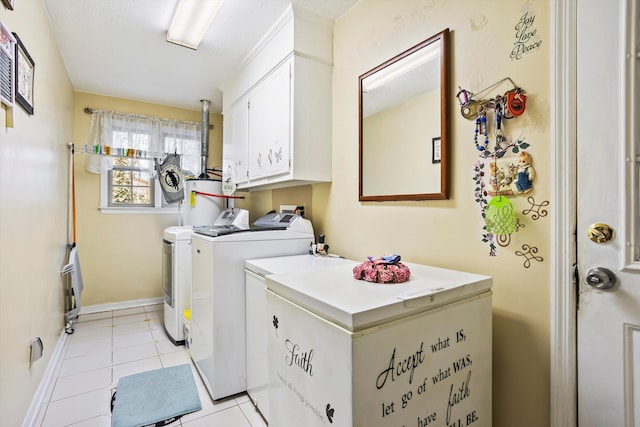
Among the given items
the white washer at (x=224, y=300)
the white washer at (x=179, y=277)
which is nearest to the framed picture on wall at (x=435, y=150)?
the white washer at (x=224, y=300)

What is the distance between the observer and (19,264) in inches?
61.8

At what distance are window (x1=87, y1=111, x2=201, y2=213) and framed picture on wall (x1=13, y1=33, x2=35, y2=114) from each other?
1.72 metres

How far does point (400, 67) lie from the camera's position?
67.9 inches

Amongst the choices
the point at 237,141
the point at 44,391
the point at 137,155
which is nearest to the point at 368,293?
the point at 44,391

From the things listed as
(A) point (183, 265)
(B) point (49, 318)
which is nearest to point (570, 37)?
(A) point (183, 265)

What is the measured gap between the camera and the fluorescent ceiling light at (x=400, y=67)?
1553 mm

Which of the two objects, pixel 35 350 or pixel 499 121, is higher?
pixel 499 121

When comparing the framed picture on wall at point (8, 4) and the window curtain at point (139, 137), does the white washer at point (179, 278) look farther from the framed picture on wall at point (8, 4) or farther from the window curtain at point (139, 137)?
the framed picture on wall at point (8, 4)

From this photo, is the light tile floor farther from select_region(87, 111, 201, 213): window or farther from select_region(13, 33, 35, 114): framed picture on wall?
select_region(13, 33, 35, 114): framed picture on wall

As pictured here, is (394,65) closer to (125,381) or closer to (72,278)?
(125,381)

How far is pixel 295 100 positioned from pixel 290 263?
112 centimetres

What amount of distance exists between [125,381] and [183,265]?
945mm

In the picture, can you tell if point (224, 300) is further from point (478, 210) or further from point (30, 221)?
point (478, 210)

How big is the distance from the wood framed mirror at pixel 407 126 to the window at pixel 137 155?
105 inches
